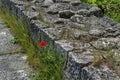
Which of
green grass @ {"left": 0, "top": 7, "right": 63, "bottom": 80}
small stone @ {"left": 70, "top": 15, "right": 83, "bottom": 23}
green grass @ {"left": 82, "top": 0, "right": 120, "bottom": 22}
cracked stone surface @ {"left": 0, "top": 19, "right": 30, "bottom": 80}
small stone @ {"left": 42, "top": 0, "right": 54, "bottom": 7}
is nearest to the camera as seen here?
green grass @ {"left": 0, "top": 7, "right": 63, "bottom": 80}

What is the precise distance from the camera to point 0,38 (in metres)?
5.31

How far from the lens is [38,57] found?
4008 millimetres

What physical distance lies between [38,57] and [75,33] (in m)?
0.71

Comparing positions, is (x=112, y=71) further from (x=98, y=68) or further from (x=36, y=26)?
(x=36, y=26)

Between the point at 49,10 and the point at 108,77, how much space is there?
227 cm

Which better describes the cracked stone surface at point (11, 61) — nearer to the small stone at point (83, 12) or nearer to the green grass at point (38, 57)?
the green grass at point (38, 57)

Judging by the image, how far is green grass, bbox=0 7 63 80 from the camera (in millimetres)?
3414

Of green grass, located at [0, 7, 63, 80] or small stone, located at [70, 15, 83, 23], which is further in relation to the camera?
small stone, located at [70, 15, 83, 23]

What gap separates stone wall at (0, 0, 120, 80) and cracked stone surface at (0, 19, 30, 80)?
1.21ft

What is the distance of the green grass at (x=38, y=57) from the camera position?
3.41 meters

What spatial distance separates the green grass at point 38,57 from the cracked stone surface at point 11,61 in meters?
0.10

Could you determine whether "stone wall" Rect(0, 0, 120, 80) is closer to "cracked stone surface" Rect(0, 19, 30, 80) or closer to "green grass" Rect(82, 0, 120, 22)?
"cracked stone surface" Rect(0, 19, 30, 80)

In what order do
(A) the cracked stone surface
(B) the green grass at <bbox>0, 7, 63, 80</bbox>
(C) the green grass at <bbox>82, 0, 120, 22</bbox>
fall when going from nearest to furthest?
(B) the green grass at <bbox>0, 7, 63, 80</bbox>
(A) the cracked stone surface
(C) the green grass at <bbox>82, 0, 120, 22</bbox>

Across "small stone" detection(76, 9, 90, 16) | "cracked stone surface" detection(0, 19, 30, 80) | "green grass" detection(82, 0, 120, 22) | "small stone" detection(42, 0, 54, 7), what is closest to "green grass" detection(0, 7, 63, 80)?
"cracked stone surface" detection(0, 19, 30, 80)
